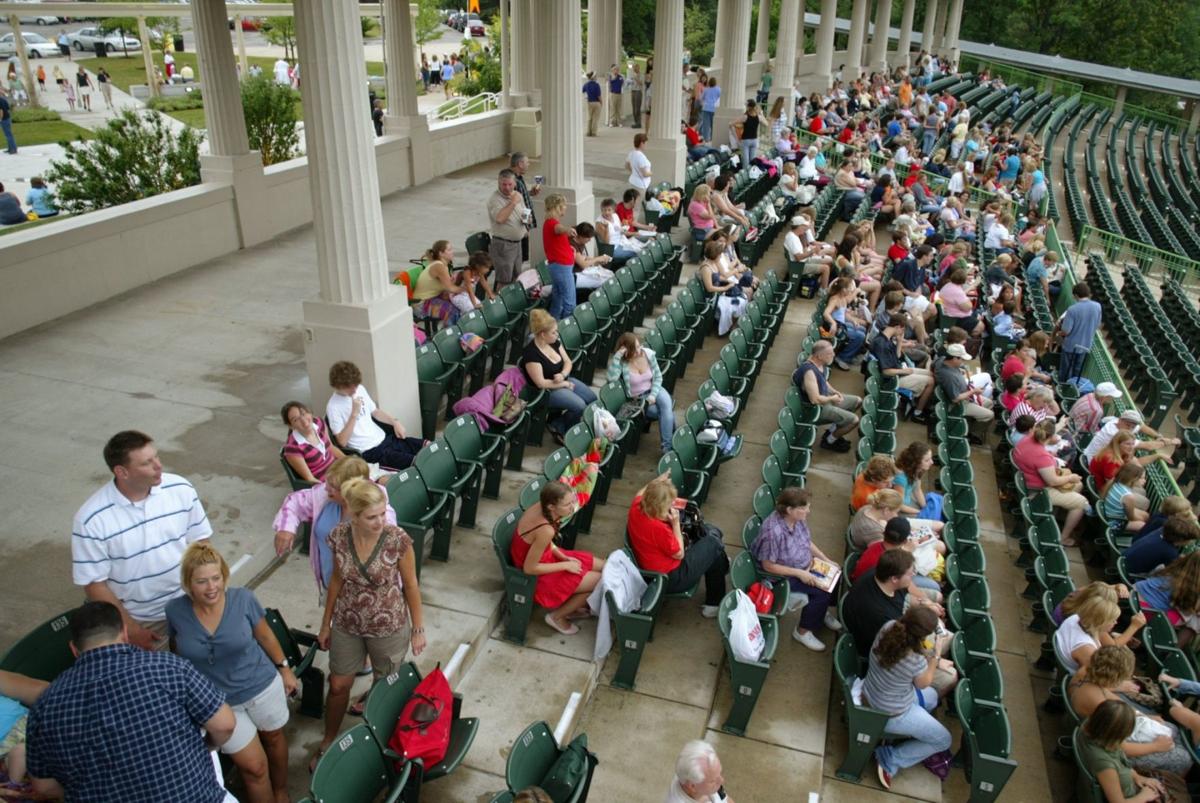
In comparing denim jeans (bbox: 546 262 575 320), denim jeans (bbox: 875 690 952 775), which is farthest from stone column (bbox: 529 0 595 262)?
denim jeans (bbox: 875 690 952 775)

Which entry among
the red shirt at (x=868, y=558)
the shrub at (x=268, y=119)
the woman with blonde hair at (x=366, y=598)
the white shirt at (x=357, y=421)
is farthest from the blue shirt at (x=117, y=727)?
the shrub at (x=268, y=119)

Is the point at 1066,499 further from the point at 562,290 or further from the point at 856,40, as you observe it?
the point at 856,40

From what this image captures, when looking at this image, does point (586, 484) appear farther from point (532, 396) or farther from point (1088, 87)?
point (1088, 87)

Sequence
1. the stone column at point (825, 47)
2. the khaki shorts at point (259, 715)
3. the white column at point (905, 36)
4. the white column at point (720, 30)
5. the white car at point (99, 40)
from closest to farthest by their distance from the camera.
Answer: the khaki shorts at point (259, 715) < the white column at point (720, 30) < the stone column at point (825, 47) < the white column at point (905, 36) < the white car at point (99, 40)

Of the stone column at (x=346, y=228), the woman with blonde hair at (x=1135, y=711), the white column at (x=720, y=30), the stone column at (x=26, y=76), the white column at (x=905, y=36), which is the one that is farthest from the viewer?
the white column at (x=905, y=36)

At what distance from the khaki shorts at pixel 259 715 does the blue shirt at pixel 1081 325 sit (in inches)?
447

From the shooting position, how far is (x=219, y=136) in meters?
11.9

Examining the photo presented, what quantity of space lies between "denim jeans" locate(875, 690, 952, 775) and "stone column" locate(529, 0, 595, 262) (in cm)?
818

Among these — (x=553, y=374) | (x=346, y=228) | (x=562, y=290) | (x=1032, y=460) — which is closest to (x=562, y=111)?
(x=562, y=290)

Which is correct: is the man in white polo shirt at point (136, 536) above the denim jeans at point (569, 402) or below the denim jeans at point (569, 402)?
above

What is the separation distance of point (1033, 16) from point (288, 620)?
7110cm

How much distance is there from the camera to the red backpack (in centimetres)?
439

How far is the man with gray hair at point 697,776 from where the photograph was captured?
13.2ft

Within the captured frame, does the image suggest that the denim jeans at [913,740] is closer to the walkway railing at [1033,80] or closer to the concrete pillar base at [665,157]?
the concrete pillar base at [665,157]
